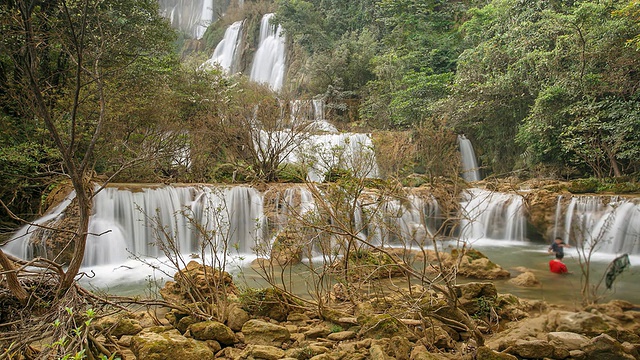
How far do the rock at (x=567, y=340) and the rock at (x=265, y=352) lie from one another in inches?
102

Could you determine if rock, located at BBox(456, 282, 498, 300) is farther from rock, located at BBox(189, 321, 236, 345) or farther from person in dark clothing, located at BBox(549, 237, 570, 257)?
rock, located at BBox(189, 321, 236, 345)

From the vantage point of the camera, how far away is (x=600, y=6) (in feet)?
40.9

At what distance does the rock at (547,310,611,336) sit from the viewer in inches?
110

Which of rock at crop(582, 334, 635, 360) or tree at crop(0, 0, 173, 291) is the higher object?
tree at crop(0, 0, 173, 291)

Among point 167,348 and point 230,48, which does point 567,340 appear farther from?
point 230,48

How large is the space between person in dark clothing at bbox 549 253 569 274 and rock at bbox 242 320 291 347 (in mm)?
2908

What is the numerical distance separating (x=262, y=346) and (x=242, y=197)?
8581 millimetres

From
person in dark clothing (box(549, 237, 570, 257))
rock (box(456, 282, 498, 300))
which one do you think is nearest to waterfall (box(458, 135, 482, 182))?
rock (box(456, 282, 498, 300))

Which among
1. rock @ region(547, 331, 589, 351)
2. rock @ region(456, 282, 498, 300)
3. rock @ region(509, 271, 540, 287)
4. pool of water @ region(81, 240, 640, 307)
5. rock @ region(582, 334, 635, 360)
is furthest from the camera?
rock @ region(509, 271, 540, 287)

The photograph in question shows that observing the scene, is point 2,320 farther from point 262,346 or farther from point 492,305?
point 492,305

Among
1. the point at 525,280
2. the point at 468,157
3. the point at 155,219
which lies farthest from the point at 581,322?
the point at 468,157

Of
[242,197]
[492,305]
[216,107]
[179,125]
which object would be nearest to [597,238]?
[492,305]

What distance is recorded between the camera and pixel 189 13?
51.0 meters

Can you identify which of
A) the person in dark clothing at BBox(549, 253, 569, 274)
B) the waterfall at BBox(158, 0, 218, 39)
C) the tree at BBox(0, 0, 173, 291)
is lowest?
the person in dark clothing at BBox(549, 253, 569, 274)
